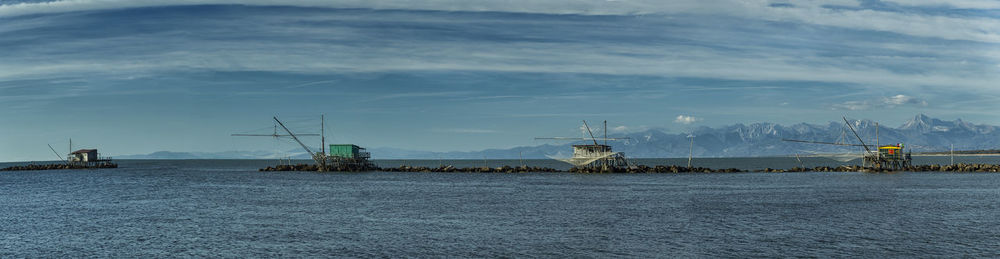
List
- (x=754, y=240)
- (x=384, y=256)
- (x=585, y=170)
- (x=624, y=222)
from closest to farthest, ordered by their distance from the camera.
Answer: (x=384, y=256), (x=754, y=240), (x=624, y=222), (x=585, y=170)

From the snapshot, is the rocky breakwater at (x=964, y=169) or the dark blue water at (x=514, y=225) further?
the rocky breakwater at (x=964, y=169)

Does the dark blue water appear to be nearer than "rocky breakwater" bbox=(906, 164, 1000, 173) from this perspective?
Yes

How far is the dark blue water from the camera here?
3425 centimetres

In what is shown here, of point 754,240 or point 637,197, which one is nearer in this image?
point 754,240

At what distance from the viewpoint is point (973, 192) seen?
68688 mm

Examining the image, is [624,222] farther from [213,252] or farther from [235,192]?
[235,192]

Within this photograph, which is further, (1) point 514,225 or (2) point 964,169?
(2) point 964,169

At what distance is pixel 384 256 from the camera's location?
32562 millimetres

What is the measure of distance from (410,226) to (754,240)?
18.7 meters

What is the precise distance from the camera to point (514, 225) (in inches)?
1695

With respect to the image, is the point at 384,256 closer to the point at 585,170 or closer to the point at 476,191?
the point at 476,191

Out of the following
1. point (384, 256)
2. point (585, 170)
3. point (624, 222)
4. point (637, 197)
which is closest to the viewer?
point (384, 256)

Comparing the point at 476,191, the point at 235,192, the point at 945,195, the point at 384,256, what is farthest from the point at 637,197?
the point at 235,192

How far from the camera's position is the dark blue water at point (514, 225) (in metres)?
34.2
